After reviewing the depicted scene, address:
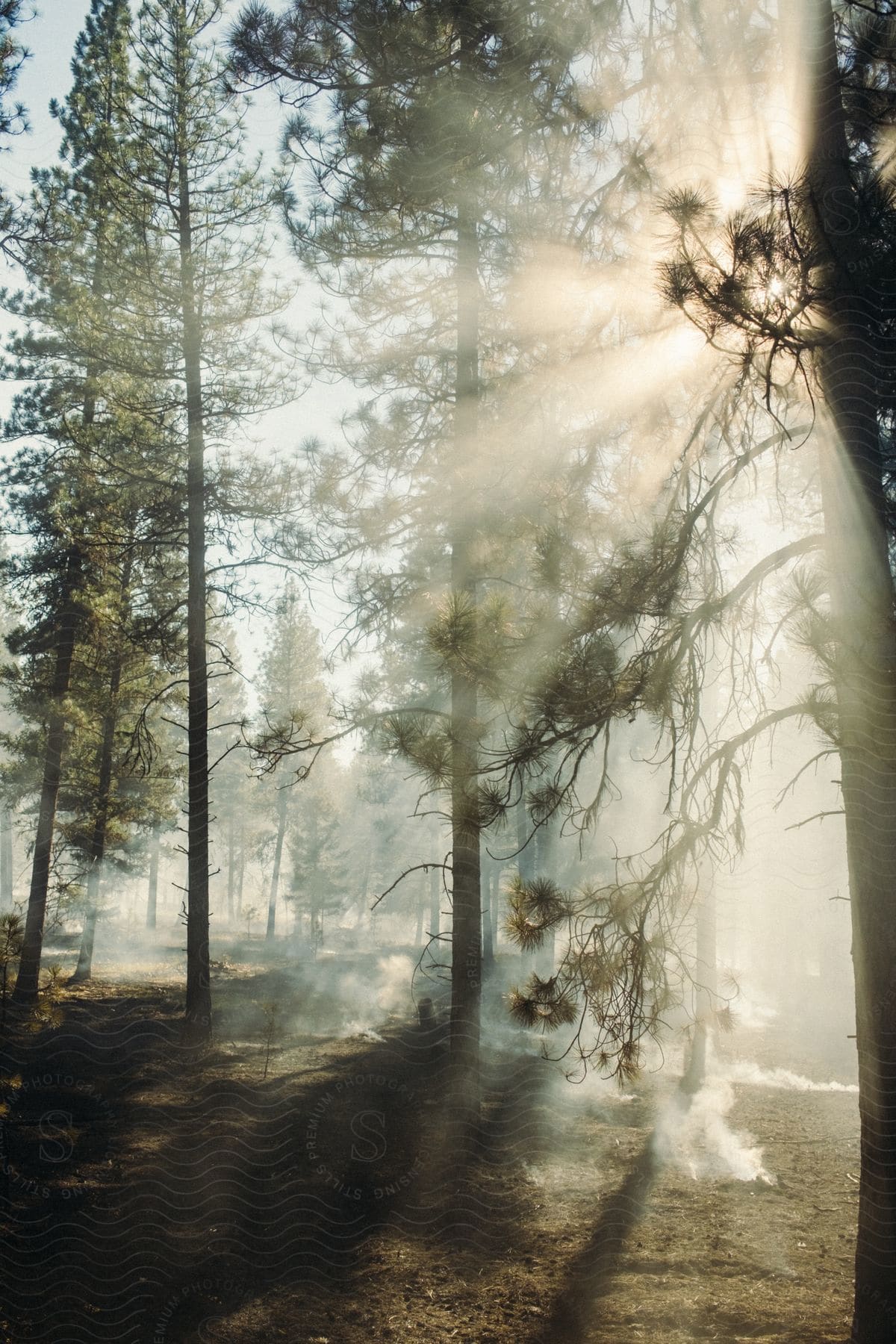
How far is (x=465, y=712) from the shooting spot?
8.06 meters

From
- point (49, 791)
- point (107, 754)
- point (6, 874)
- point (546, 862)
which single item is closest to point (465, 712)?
point (49, 791)

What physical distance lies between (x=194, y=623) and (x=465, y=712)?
16.7 feet

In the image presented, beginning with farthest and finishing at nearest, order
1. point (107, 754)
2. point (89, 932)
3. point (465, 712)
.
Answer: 1. point (89, 932)
2. point (107, 754)
3. point (465, 712)

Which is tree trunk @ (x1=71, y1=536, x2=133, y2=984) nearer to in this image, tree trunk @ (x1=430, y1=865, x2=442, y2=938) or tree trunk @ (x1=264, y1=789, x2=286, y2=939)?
tree trunk @ (x1=264, y1=789, x2=286, y2=939)

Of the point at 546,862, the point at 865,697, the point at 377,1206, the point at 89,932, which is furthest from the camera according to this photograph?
the point at 546,862

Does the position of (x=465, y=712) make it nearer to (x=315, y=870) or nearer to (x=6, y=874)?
(x=315, y=870)

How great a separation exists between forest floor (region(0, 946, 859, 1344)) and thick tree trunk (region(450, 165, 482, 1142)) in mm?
718

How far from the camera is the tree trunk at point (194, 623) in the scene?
1034 centimetres

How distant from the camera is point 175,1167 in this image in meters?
7.00

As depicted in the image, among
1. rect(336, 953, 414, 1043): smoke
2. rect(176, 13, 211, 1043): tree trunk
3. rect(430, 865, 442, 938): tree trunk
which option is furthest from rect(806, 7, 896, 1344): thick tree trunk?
rect(430, 865, 442, 938): tree trunk

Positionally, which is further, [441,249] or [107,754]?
[107,754]

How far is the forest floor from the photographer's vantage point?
518 cm

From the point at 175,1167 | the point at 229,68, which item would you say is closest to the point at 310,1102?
the point at 175,1167

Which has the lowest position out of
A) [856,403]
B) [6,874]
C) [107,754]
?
[6,874]
